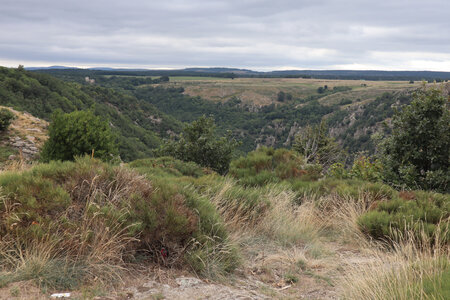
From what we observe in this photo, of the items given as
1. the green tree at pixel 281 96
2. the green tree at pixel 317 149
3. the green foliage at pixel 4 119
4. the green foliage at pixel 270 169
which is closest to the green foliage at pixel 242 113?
the green tree at pixel 281 96

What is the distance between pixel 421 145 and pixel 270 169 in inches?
156

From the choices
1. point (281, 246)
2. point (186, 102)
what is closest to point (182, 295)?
point (281, 246)

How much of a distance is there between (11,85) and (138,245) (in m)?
43.1

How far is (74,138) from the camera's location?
48.5 ft

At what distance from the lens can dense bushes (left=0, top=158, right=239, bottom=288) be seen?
337 cm

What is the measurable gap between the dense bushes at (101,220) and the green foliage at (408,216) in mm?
2409

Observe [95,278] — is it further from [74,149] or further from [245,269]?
[74,149]

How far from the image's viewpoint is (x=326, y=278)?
154 inches

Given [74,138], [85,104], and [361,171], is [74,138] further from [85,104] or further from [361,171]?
[85,104]

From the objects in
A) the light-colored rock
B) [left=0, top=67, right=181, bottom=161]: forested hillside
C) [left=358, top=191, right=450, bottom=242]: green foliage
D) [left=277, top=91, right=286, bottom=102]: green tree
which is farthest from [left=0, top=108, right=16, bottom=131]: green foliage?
[left=277, top=91, right=286, bottom=102]: green tree

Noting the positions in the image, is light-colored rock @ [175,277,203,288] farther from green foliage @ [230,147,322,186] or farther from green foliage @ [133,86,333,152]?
green foliage @ [133,86,333,152]

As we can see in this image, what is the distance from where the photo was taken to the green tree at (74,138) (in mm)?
14352

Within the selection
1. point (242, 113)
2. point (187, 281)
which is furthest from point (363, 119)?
point (187, 281)

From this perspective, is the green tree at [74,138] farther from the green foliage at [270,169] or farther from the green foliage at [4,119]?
the green foliage at [270,169]
